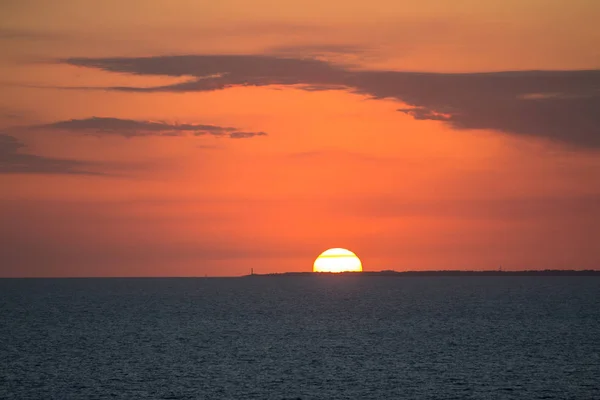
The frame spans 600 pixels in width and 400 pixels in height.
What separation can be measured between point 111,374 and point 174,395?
16029 mm

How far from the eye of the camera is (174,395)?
72.3m

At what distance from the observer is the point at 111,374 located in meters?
85.9

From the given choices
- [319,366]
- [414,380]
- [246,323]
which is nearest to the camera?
[414,380]

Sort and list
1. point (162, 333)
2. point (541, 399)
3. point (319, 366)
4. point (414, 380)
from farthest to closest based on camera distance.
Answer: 1. point (162, 333)
2. point (319, 366)
3. point (414, 380)
4. point (541, 399)

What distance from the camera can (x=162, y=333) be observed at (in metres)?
135

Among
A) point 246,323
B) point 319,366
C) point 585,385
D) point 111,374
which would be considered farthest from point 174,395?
point 246,323

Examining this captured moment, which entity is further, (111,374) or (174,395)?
(111,374)

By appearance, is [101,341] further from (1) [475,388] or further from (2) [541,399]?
(2) [541,399]

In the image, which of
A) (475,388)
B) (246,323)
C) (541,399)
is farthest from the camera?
(246,323)

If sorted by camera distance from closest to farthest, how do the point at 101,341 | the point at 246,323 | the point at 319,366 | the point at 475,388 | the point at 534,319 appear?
the point at 475,388
the point at 319,366
the point at 101,341
the point at 246,323
the point at 534,319

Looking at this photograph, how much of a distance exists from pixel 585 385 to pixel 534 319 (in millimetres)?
91836

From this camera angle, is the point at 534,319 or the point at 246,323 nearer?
the point at 246,323

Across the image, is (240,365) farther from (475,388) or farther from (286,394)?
(475,388)

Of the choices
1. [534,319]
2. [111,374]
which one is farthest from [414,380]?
[534,319]
